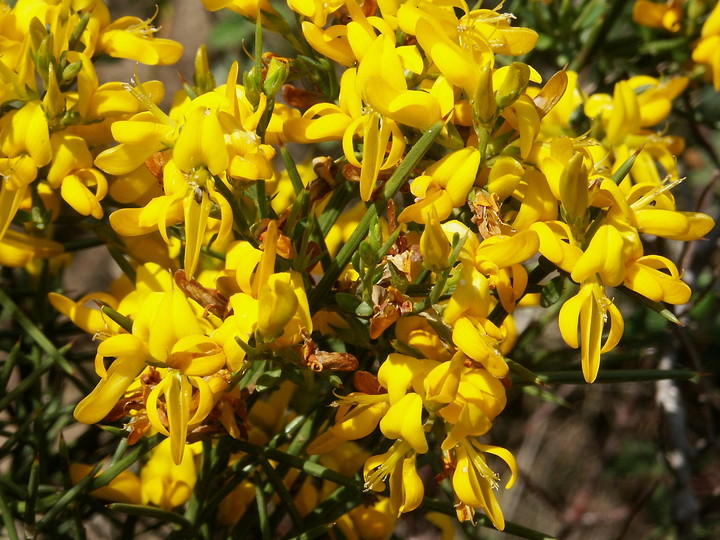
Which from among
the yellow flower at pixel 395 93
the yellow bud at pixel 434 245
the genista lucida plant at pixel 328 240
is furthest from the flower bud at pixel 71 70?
the yellow bud at pixel 434 245

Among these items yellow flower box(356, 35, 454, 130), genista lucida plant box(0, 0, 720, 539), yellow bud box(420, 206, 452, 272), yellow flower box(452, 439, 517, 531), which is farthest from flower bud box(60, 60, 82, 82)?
yellow flower box(452, 439, 517, 531)

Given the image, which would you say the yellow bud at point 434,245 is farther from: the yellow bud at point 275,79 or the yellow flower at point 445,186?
the yellow bud at point 275,79

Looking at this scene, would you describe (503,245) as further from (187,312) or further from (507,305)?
(187,312)

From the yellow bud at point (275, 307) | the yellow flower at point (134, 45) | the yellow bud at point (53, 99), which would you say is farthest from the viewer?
the yellow flower at point (134, 45)

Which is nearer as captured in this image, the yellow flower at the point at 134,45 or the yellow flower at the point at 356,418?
the yellow flower at the point at 356,418

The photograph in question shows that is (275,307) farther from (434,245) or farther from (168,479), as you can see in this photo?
(168,479)

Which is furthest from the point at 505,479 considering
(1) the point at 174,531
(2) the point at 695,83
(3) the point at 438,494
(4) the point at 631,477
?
(1) the point at 174,531

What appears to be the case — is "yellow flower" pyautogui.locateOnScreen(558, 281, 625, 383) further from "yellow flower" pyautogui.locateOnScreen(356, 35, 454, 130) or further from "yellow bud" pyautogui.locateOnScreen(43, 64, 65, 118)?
"yellow bud" pyautogui.locateOnScreen(43, 64, 65, 118)

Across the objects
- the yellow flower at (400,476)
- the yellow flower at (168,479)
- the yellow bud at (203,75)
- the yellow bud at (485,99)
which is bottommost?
the yellow flower at (168,479)
